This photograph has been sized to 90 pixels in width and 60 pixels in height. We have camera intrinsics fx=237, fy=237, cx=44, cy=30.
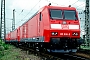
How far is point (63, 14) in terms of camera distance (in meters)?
14.1

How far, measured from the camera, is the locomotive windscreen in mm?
13870

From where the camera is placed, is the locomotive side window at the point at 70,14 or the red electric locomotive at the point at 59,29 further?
the locomotive side window at the point at 70,14

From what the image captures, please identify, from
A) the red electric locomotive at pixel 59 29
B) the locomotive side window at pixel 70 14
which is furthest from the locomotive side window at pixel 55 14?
the locomotive side window at pixel 70 14

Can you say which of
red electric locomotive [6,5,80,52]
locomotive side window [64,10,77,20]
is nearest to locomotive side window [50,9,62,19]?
red electric locomotive [6,5,80,52]

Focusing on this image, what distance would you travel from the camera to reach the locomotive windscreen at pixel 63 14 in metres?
13.9

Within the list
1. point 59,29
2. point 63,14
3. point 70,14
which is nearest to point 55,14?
point 63,14

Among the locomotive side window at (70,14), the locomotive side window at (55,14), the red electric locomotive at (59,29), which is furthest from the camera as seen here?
the locomotive side window at (70,14)

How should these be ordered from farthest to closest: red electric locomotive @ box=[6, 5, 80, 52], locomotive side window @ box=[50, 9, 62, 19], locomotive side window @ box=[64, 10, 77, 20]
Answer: locomotive side window @ box=[64, 10, 77, 20] < locomotive side window @ box=[50, 9, 62, 19] < red electric locomotive @ box=[6, 5, 80, 52]

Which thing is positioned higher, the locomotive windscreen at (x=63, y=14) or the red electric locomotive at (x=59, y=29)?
the locomotive windscreen at (x=63, y=14)

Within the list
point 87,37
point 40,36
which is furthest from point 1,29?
point 40,36

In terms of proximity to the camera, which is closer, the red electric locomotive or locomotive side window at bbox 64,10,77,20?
the red electric locomotive

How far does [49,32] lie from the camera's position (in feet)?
43.2

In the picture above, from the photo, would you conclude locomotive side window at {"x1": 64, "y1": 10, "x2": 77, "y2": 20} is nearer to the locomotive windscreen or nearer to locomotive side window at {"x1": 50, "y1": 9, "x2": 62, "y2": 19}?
the locomotive windscreen

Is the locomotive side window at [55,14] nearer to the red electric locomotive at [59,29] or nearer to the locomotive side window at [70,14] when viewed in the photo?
the red electric locomotive at [59,29]
